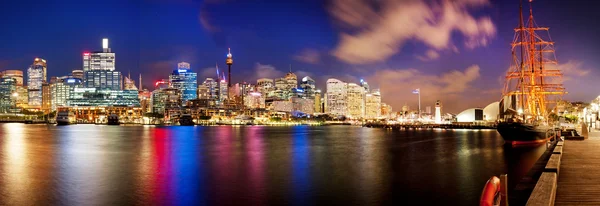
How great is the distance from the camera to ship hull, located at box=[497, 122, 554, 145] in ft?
185

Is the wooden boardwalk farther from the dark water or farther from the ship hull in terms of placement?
the ship hull

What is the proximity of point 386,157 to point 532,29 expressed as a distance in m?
43.6

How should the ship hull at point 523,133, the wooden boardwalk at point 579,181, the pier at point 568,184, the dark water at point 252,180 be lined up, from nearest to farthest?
the pier at point 568,184 < the wooden boardwalk at point 579,181 < the dark water at point 252,180 < the ship hull at point 523,133

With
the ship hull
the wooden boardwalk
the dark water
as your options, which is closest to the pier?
the wooden boardwalk

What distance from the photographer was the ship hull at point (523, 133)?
56.2m

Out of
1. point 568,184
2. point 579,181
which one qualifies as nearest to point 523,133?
point 579,181

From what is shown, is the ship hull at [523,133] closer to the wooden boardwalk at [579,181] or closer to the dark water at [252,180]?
the dark water at [252,180]

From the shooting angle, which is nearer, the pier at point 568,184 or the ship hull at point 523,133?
the pier at point 568,184

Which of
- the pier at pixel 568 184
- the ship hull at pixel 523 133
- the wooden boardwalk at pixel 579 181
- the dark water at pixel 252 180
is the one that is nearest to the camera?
the pier at pixel 568 184

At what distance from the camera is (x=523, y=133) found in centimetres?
5669

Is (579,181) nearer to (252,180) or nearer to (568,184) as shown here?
(568,184)

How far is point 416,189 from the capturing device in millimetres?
27734

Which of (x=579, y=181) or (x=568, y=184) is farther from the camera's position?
(x=579, y=181)

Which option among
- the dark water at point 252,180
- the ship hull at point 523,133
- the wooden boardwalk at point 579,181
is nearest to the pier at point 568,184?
the wooden boardwalk at point 579,181
